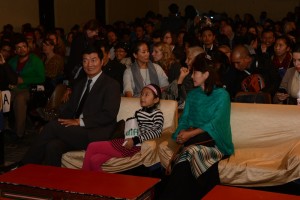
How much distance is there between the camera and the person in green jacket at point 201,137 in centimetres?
433

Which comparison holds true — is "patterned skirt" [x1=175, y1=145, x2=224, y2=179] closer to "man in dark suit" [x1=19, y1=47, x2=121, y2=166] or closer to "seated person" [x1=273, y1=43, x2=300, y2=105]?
"man in dark suit" [x1=19, y1=47, x2=121, y2=166]

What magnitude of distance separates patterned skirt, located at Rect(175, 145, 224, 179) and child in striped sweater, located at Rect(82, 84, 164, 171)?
528 millimetres

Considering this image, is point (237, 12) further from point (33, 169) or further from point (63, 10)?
point (33, 169)

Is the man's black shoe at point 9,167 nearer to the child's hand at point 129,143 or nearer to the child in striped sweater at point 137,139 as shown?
the child in striped sweater at point 137,139

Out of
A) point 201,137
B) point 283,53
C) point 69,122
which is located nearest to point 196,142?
point 201,137

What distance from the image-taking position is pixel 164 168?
4832 millimetres

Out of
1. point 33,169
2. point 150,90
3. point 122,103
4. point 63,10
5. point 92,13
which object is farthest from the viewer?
point 92,13

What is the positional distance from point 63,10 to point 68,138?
872 cm

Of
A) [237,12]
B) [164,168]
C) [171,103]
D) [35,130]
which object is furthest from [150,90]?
[237,12]

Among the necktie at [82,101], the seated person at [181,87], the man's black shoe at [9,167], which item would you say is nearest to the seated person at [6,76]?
the man's black shoe at [9,167]

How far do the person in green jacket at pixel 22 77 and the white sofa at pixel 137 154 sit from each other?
1885 millimetres

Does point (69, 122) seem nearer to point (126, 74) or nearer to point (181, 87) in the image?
point (126, 74)

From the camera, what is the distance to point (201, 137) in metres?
4.61

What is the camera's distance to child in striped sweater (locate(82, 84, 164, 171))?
480 centimetres
